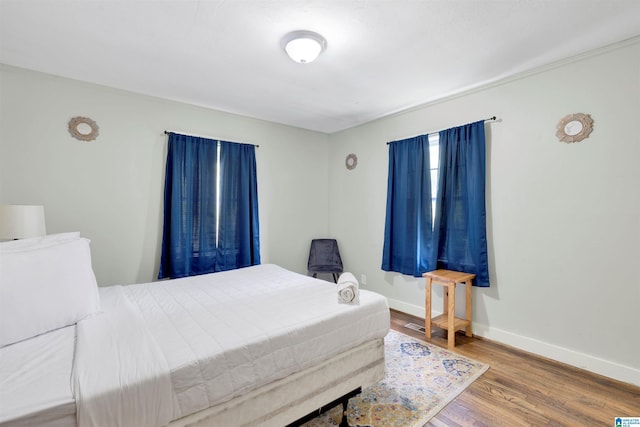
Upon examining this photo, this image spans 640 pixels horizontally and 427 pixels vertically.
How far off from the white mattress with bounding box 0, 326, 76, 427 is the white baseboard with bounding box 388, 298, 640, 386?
320 centimetres

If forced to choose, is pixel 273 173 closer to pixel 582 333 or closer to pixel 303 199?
pixel 303 199

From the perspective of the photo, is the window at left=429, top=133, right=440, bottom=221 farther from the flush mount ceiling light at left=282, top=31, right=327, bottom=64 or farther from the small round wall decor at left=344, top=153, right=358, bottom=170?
the flush mount ceiling light at left=282, top=31, right=327, bottom=64

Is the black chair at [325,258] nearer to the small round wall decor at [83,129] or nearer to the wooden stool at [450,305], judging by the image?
the wooden stool at [450,305]

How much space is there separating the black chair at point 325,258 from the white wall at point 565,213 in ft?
4.87

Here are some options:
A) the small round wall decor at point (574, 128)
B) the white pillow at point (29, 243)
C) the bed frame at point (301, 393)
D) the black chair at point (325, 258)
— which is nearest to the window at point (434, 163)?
the small round wall decor at point (574, 128)

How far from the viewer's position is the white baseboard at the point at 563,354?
84.7 inches

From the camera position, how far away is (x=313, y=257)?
4277 millimetres

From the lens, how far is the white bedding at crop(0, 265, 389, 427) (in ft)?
3.50

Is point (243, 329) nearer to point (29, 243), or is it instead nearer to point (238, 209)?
point (29, 243)

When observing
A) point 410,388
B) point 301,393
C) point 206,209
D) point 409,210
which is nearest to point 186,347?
point 301,393

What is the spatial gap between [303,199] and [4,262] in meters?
3.28

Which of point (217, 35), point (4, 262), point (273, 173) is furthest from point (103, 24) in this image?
point (273, 173)

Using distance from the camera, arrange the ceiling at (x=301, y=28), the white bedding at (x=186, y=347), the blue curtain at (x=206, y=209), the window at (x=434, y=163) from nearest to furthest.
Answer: the white bedding at (x=186, y=347), the ceiling at (x=301, y=28), the blue curtain at (x=206, y=209), the window at (x=434, y=163)

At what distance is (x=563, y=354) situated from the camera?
2.44 metres
